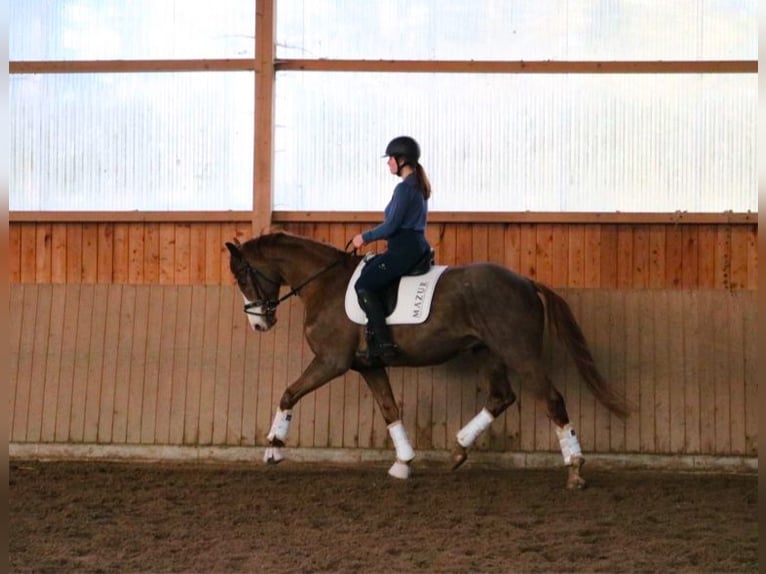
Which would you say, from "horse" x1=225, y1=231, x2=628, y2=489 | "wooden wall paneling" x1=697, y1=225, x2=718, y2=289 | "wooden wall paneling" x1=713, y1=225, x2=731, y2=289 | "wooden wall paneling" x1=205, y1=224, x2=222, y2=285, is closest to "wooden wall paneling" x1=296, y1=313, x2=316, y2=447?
"horse" x1=225, y1=231, x2=628, y2=489

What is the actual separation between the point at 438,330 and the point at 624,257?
195cm

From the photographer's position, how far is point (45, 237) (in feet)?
29.1

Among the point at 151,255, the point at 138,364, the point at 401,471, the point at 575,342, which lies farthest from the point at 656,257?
the point at 138,364

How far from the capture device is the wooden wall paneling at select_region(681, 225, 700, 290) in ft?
27.7

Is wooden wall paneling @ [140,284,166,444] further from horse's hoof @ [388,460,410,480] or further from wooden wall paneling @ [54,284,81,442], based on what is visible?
horse's hoof @ [388,460,410,480]

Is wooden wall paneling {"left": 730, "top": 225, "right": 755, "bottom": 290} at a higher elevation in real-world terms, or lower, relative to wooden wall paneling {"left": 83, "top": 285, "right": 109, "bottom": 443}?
higher

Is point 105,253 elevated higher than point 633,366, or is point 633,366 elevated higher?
point 105,253

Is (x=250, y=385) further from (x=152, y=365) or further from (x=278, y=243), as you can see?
(x=278, y=243)

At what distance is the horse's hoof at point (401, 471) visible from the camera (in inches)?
301

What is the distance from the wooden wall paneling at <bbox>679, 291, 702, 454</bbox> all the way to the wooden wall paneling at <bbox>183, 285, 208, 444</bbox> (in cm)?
335

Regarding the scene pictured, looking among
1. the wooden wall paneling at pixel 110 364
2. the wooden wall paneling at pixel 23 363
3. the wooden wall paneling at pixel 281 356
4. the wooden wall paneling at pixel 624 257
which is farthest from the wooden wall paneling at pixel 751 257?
the wooden wall paneling at pixel 23 363

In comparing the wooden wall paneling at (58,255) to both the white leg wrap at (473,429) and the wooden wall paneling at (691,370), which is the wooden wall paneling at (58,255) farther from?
the wooden wall paneling at (691,370)

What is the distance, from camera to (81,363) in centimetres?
859

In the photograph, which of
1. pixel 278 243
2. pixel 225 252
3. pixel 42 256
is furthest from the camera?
pixel 42 256
